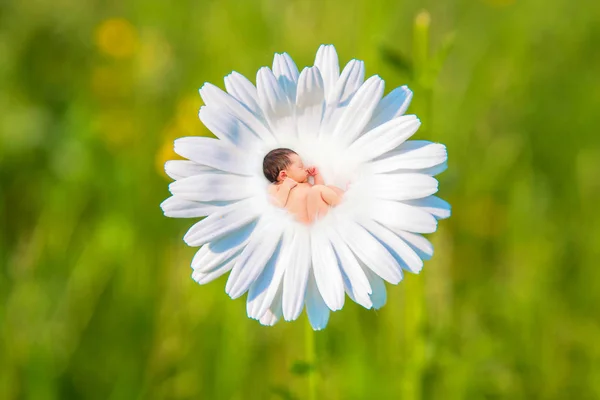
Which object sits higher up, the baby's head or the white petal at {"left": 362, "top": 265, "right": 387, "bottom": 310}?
the baby's head

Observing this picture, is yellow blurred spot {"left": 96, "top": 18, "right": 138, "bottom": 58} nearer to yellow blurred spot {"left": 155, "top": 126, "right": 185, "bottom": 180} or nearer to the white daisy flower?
yellow blurred spot {"left": 155, "top": 126, "right": 185, "bottom": 180}

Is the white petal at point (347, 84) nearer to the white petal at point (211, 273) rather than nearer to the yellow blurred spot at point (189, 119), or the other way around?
the white petal at point (211, 273)

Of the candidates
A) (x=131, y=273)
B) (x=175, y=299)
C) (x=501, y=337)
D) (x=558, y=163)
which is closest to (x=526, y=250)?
(x=501, y=337)

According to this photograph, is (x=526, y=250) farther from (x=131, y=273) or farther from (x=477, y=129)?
(x=131, y=273)

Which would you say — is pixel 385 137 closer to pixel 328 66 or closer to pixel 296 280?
pixel 328 66

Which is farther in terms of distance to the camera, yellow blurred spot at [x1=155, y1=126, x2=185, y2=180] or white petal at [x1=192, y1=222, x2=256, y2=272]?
yellow blurred spot at [x1=155, y1=126, x2=185, y2=180]

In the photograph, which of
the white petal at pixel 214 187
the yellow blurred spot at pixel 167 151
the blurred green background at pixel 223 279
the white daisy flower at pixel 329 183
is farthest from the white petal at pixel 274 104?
the yellow blurred spot at pixel 167 151

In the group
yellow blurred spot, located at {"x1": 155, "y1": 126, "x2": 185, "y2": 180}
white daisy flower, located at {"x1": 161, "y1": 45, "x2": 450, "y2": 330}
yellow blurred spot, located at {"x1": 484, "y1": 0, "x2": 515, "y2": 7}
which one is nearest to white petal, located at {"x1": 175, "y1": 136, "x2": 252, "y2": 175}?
white daisy flower, located at {"x1": 161, "y1": 45, "x2": 450, "y2": 330}
